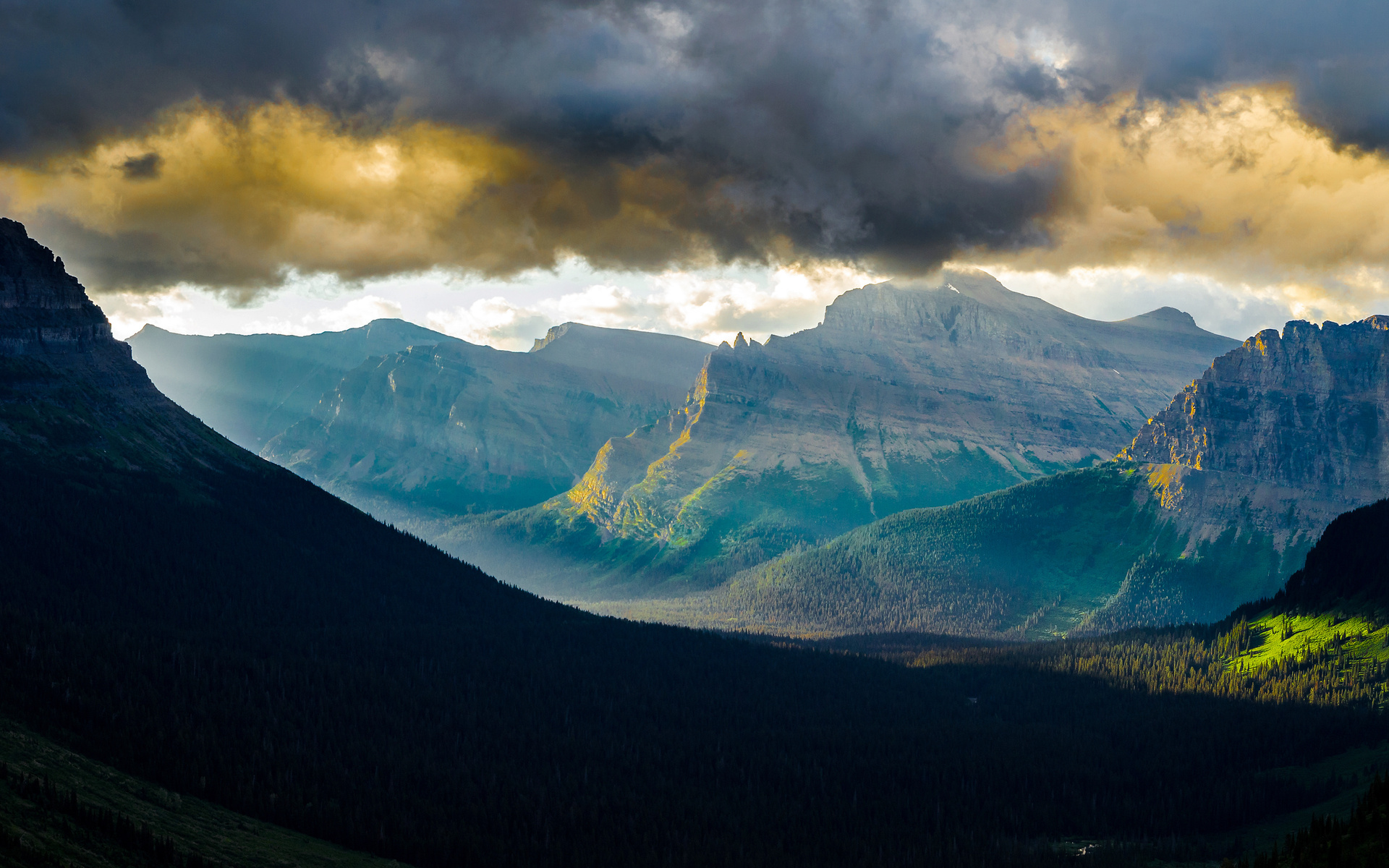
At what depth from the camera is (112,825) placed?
133625 mm

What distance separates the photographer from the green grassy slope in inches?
4788

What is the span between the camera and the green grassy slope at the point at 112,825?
12162 cm

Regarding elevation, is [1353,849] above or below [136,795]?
above

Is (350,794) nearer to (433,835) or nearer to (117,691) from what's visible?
(433,835)

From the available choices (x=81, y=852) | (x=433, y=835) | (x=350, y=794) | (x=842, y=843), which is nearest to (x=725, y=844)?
(x=842, y=843)

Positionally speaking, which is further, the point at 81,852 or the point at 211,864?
the point at 211,864

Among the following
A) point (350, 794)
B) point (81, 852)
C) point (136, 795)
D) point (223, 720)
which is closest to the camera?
point (81, 852)

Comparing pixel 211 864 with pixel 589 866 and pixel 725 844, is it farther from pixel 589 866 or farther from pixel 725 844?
pixel 725 844

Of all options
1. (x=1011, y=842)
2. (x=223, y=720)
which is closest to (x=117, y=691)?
(x=223, y=720)

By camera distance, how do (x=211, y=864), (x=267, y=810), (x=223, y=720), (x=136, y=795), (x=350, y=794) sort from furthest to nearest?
(x=223, y=720)
(x=350, y=794)
(x=267, y=810)
(x=136, y=795)
(x=211, y=864)

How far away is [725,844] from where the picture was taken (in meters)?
187

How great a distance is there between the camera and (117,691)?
620ft

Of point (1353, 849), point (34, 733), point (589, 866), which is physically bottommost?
point (589, 866)

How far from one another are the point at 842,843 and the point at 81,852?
366 ft
